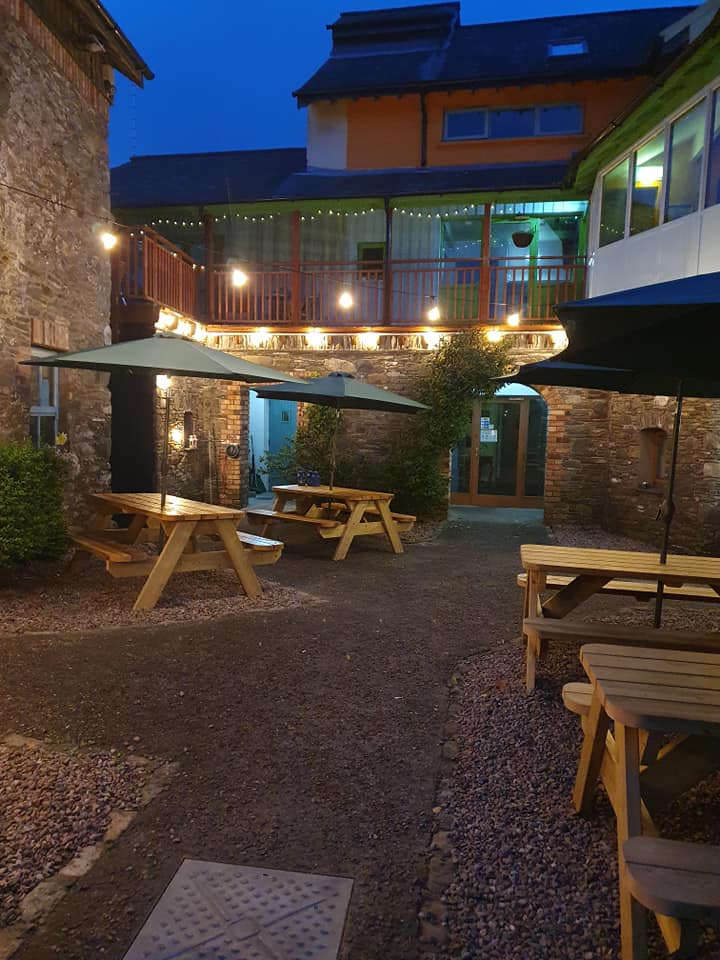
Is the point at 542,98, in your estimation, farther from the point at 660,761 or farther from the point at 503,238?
the point at 660,761

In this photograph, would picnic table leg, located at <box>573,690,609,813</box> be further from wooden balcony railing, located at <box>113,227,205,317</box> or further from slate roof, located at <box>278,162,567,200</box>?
slate roof, located at <box>278,162,567,200</box>

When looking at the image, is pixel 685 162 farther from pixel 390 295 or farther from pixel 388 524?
pixel 388 524

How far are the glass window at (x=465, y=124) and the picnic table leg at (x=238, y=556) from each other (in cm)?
1094

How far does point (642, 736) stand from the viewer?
7.90 ft

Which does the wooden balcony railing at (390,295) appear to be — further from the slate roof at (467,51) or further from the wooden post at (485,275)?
the slate roof at (467,51)

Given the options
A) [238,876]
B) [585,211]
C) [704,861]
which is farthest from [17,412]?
[585,211]

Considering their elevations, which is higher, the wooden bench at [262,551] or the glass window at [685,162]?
the glass window at [685,162]

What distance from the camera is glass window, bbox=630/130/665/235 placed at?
26.3 feet

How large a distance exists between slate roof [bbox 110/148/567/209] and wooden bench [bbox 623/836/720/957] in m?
10.5

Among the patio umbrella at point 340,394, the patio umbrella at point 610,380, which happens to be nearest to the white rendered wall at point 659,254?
the patio umbrella at point 610,380

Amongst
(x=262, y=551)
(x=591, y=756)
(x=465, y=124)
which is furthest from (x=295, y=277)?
(x=591, y=756)

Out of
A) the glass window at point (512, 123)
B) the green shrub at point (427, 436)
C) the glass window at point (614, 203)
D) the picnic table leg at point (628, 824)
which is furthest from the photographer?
the glass window at point (512, 123)

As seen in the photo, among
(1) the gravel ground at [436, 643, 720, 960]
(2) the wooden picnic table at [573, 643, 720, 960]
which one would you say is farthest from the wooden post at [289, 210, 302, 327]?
(2) the wooden picnic table at [573, 643, 720, 960]

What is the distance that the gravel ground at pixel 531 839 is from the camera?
5.76 feet
